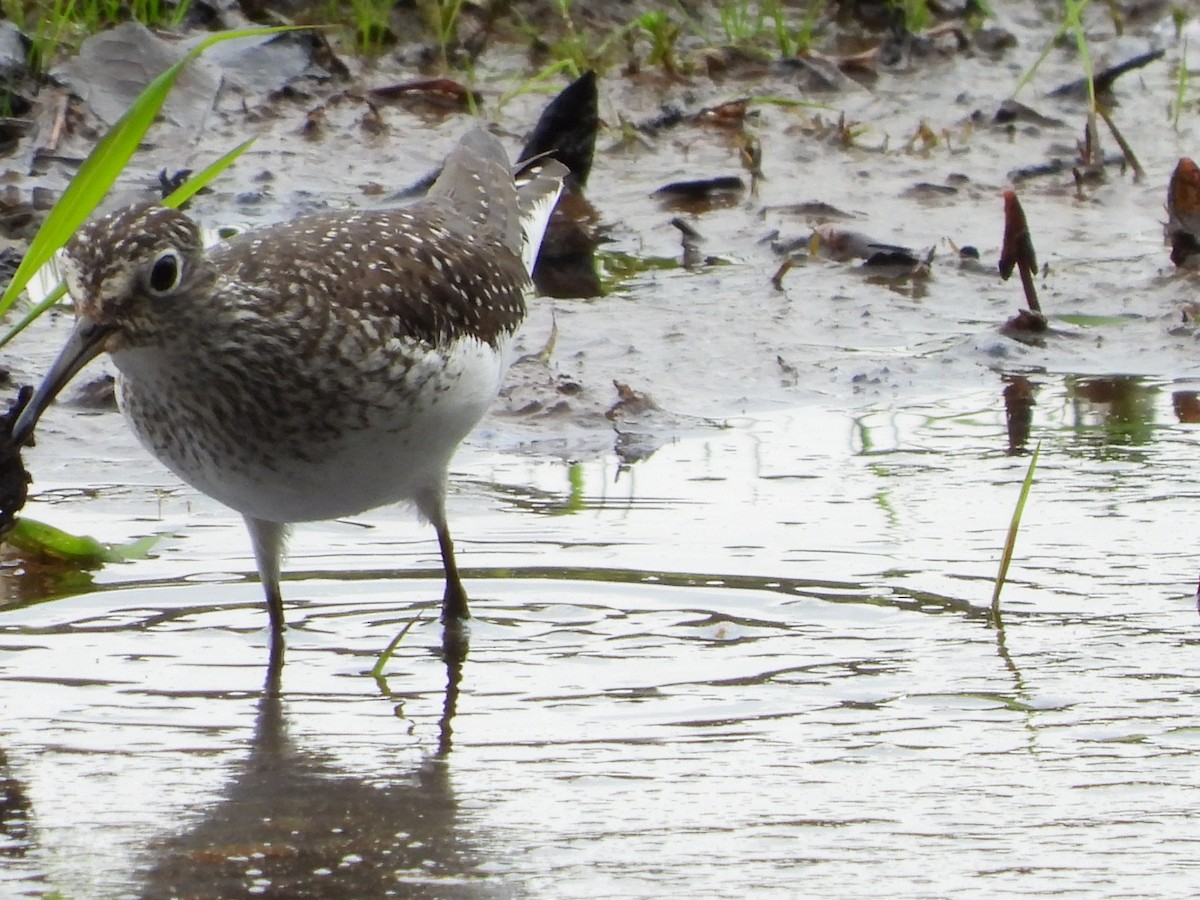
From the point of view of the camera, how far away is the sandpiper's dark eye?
4.51 meters

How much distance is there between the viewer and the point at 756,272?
8328 millimetres

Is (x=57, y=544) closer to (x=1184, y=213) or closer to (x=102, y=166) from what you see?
(x=102, y=166)

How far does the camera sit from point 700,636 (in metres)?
4.93

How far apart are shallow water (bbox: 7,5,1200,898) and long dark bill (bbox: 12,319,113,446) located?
619mm

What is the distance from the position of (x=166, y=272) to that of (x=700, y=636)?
150cm

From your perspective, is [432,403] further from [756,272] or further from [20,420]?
[756,272]

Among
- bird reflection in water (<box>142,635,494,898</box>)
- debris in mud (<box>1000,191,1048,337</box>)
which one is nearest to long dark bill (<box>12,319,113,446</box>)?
bird reflection in water (<box>142,635,494,898</box>)

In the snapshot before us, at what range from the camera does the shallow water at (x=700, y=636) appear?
3.60m

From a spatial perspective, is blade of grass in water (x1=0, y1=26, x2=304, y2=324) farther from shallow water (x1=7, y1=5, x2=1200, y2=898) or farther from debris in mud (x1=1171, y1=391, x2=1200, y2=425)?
debris in mud (x1=1171, y1=391, x2=1200, y2=425)

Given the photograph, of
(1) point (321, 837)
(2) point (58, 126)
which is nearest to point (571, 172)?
(2) point (58, 126)

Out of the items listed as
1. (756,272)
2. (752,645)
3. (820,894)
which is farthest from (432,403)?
(756,272)

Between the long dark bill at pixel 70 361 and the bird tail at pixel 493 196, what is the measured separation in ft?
6.24

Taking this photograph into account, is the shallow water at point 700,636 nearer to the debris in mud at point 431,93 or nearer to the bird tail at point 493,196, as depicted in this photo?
the bird tail at point 493,196

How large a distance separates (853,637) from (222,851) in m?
1.82
